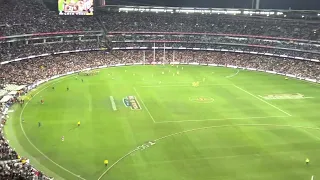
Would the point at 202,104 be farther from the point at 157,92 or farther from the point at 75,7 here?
the point at 75,7

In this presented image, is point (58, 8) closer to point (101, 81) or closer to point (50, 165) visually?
point (101, 81)

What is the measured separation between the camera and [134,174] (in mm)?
38281

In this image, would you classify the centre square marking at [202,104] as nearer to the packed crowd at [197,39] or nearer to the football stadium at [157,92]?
the football stadium at [157,92]

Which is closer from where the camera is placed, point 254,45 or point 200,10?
point 254,45

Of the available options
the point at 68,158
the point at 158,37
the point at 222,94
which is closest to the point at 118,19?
the point at 158,37

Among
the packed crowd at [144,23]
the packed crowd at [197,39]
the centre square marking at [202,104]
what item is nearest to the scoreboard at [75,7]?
the packed crowd at [144,23]

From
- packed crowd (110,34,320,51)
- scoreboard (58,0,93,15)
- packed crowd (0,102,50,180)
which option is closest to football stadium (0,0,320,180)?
packed crowd (0,102,50,180)

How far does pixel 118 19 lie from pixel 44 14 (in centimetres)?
2377

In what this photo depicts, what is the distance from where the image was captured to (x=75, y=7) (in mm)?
101875

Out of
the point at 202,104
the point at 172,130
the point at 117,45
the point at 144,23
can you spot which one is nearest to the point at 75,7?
the point at 117,45

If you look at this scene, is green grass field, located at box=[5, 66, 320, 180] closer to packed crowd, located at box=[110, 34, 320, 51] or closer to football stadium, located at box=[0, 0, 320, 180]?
football stadium, located at box=[0, 0, 320, 180]

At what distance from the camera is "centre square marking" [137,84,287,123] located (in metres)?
57.9

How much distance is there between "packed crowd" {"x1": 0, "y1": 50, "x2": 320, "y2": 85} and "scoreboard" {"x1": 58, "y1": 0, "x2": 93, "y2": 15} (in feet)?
38.4

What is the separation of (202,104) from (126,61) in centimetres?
4298
